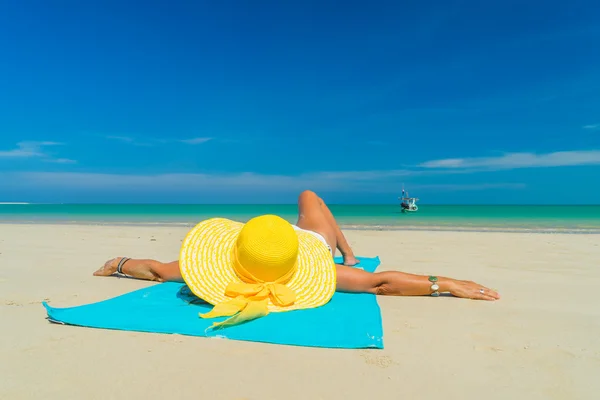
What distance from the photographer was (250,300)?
289cm

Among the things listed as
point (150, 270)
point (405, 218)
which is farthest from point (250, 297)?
point (405, 218)

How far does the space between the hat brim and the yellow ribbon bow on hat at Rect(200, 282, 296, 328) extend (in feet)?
0.21

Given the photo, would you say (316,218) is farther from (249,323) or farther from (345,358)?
(345,358)

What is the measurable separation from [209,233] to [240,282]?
567mm

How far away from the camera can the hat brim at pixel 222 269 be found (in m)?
3.02

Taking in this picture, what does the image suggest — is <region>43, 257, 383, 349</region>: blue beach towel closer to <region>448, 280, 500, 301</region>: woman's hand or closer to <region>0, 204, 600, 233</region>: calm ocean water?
<region>448, 280, 500, 301</region>: woman's hand

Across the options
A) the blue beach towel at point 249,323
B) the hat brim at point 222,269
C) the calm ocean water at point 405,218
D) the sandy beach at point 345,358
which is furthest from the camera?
the calm ocean water at point 405,218

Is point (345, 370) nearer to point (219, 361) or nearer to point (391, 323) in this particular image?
point (219, 361)

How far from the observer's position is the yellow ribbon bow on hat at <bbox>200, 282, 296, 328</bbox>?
8.92 feet

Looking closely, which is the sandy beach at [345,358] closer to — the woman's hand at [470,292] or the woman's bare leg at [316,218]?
the woman's hand at [470,292]

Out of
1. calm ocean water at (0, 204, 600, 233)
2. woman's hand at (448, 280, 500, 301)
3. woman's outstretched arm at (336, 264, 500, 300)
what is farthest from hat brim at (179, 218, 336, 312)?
calm ocean water at (0, 204, 600, 233)

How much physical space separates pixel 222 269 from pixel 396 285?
4.92 ft

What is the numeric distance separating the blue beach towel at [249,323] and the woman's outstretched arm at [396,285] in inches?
6.3

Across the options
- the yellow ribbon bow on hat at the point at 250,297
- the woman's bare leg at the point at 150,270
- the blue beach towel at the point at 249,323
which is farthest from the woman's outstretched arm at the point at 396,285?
the woman's bare leg at the point at 150,270
